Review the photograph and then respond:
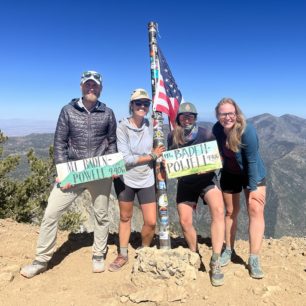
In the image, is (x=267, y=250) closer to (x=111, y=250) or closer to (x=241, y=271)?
(x=241, y=271)

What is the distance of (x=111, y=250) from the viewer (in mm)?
8141

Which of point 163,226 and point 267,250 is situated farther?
point 267,250

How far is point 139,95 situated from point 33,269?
13.0 ft

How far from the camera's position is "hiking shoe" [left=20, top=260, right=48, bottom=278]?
6691 mm

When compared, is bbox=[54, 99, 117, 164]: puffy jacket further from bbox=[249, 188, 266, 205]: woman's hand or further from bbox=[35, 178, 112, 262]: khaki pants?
bbox=[249, 188, 266, 205]: woman's hand

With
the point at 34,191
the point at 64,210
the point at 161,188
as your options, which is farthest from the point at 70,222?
the point at 161,188

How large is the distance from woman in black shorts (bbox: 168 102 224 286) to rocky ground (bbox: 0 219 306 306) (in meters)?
0.43

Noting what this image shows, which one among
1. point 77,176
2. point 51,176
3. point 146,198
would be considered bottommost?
point 51,176

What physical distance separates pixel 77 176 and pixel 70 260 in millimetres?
2319

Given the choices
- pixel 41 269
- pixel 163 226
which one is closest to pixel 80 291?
pixel 41 269

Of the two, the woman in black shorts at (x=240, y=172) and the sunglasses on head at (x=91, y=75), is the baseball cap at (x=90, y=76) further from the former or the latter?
the woman in black shorts at (x=240, y=172)

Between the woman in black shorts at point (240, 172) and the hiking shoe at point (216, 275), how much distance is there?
2.06 feet

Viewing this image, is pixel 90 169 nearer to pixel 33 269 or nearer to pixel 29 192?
pixel 33 269

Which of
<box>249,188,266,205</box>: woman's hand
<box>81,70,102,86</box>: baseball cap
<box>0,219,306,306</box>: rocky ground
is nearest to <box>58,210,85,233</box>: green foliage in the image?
<box>0,219,306,306</box>: rocky ground
